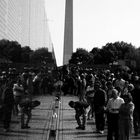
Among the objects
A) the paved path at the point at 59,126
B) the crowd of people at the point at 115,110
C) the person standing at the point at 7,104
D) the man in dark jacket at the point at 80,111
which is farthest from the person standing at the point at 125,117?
the person standing at the point at 7,104

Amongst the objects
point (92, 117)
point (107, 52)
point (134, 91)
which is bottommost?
point (92, 117)

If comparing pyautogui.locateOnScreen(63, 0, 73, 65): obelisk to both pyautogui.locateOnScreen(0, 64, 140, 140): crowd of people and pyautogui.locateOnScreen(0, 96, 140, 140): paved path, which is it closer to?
pyautogui.locateOnScreen(0, 96, 140, 140): paved path

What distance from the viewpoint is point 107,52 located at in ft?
360

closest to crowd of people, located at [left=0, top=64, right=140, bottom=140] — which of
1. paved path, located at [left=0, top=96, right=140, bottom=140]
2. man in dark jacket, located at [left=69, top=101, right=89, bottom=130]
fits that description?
man in dark jacket, located at [left=69, top=101, right=89, bottom=130]

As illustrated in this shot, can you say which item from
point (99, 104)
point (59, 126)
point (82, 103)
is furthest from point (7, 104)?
point (82, 103)

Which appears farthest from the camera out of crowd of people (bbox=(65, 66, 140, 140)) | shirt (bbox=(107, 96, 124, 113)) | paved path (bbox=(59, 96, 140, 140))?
paved path (bbox=(59, 96, 140, 140))

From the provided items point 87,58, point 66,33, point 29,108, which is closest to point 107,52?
point 87,58

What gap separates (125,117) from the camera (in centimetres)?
942

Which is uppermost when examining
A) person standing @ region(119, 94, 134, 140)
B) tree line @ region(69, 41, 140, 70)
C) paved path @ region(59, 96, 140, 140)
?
tree line @ region(69, 41, 140, 70)

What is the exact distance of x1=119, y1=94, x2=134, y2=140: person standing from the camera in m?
9.33

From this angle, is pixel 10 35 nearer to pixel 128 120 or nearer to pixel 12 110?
pixel 12 110

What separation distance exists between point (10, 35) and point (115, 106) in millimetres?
7166

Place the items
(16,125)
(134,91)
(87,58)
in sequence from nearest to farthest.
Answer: (16,125)
(134,91)
(87,58)

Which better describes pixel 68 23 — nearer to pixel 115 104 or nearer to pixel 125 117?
pixel 115 104
